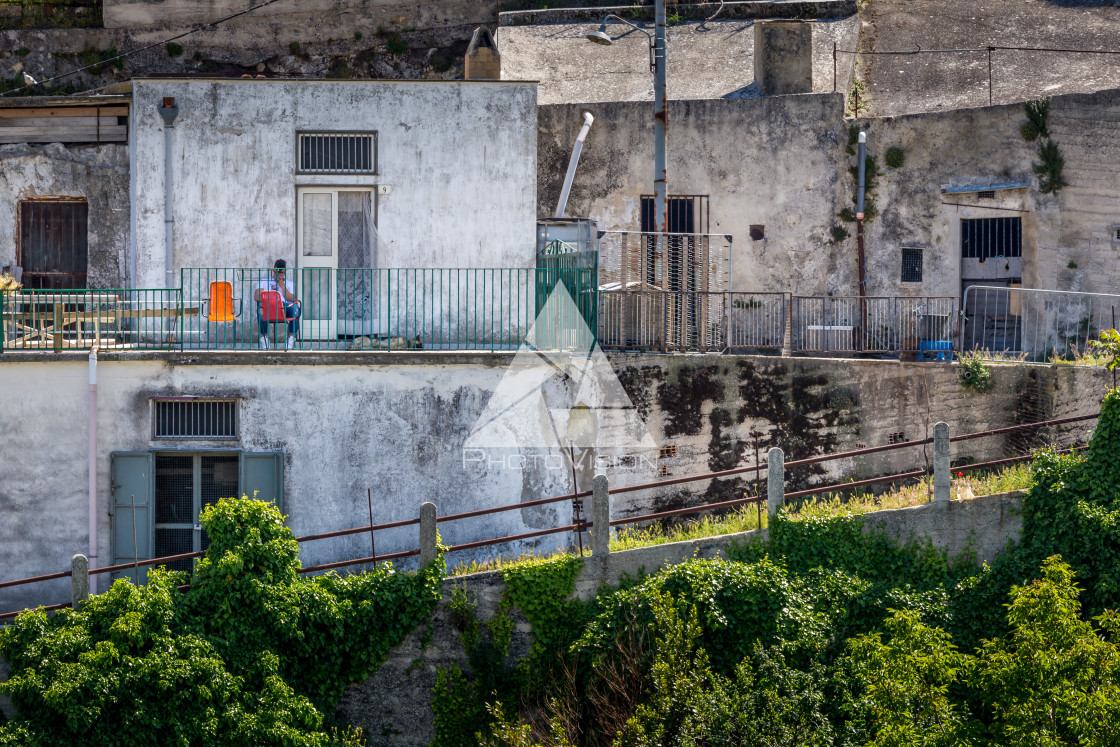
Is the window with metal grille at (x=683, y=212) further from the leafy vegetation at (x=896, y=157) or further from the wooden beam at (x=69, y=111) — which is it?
the wooden beam at (x=69, y=111)

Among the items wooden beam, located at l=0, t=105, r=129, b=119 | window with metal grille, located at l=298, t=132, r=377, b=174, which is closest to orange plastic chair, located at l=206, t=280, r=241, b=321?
window with metal grille, located at l=298, t=132, r=377, b=174

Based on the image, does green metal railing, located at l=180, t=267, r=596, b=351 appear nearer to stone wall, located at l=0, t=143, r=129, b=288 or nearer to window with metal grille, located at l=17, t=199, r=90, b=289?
stone wall, located at l=0, t=143, r=129, b=288

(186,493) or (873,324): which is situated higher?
(873,324)

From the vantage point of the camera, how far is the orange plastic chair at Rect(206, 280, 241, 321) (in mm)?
17812

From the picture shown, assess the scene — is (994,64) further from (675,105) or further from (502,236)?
(502,236)

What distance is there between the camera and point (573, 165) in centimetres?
2153

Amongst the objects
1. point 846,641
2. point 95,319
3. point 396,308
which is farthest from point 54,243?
point 846,641

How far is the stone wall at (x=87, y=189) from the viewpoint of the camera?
21.3 metres

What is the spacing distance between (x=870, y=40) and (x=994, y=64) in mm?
2426

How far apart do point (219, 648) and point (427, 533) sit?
263 centimetres

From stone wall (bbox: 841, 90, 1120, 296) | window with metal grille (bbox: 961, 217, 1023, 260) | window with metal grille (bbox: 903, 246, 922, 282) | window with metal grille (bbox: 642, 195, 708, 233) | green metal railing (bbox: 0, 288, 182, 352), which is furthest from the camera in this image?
window with metal grille (bbox: 642, 195, 708, 233)

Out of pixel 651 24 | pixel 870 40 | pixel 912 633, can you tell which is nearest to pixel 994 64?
pixel 870 40

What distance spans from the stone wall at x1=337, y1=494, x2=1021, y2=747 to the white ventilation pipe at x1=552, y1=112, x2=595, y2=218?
661cm

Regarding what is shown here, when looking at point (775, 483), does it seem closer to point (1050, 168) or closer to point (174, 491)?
point (174, 491)
